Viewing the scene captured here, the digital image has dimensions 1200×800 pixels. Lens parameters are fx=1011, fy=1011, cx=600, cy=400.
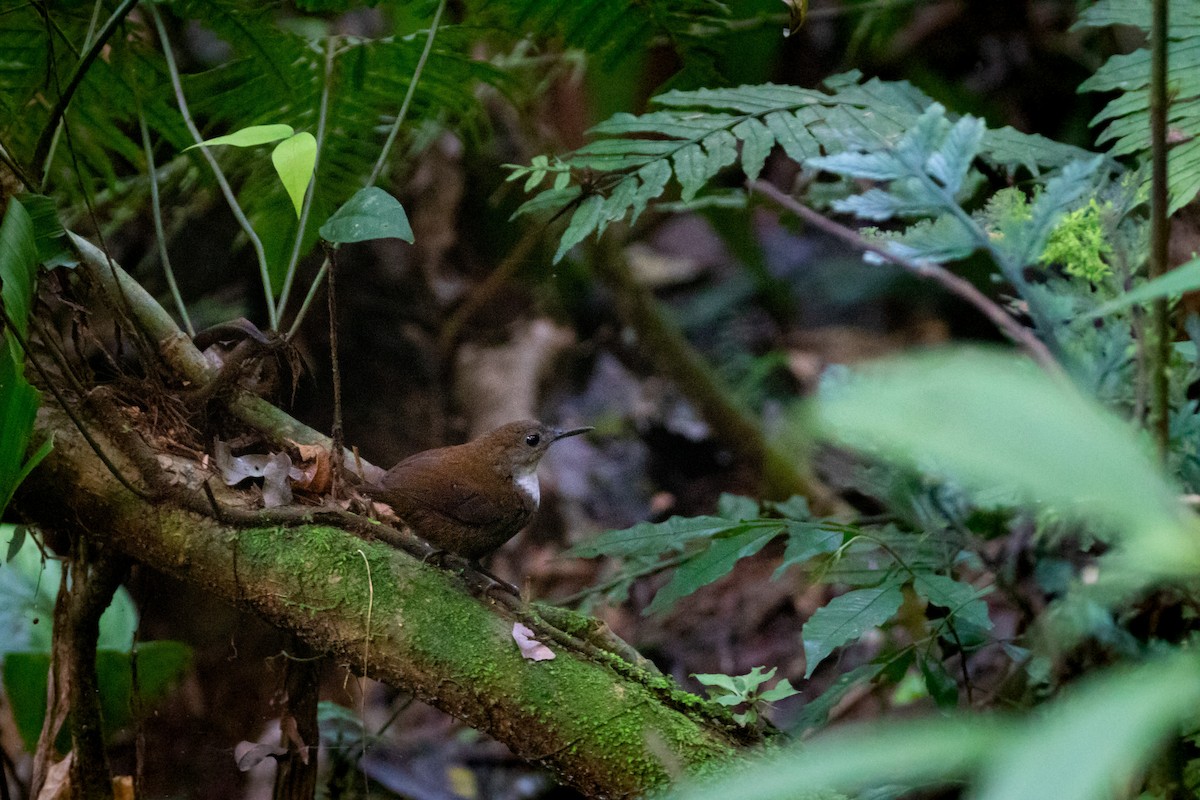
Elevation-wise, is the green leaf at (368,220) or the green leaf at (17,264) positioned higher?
the green leaf at (368,220)

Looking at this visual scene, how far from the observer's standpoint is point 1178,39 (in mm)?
2215

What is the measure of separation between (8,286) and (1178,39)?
94.0 inches

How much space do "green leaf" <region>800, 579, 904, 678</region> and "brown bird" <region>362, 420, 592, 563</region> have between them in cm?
92

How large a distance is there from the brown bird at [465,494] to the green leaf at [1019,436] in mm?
1834

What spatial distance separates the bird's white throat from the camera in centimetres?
283

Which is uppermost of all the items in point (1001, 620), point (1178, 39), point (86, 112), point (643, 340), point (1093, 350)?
point (1178, 39)

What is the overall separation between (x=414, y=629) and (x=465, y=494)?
551mm

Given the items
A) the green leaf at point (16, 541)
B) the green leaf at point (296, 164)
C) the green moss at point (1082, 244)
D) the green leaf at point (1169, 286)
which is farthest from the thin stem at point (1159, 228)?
the green leaf at point (16, 541)

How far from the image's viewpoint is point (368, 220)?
5.92 feet

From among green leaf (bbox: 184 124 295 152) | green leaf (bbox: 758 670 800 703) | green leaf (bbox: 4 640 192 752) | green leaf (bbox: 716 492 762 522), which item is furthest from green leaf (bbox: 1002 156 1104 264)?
green leaf (bbox: 4 640 192 752)

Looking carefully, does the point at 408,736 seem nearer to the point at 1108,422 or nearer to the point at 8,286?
the point at 8,286

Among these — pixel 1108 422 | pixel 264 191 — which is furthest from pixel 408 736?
pixel 1108 422

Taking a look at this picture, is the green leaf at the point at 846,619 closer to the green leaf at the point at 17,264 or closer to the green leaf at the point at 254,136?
the green leaf at the point at 254,136

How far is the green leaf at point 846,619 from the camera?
1.73 m
